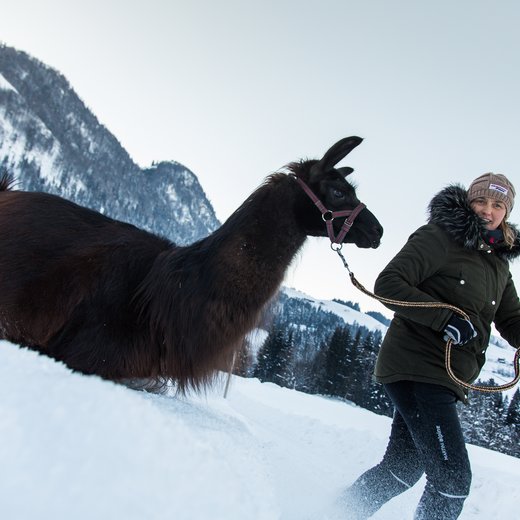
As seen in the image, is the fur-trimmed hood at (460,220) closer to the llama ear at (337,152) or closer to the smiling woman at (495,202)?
the smiling woman at (495,202)

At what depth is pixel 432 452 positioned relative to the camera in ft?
7.88

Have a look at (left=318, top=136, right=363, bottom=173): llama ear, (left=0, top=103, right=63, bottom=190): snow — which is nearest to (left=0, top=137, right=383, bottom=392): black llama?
(left=318, top=136, right=363, bottom=173): llama ear

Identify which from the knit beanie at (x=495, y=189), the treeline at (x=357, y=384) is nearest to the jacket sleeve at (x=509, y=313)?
the knit beanie at (x=495, y=189)

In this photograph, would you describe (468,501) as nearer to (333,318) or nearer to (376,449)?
(376,449)

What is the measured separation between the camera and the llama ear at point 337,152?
3418 mm

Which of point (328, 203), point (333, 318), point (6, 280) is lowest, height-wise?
point (333, 318)

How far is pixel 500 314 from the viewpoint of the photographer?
2.99 metres

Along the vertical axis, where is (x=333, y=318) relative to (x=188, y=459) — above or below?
below

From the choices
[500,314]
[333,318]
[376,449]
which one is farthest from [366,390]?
[333,318]

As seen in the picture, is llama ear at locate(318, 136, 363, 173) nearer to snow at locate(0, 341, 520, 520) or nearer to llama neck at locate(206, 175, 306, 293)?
llama neck at locate(206, 175, 306, 293)

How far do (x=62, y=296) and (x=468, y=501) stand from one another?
465 cm

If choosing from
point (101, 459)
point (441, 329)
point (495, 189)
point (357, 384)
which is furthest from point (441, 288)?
point (357, 384)

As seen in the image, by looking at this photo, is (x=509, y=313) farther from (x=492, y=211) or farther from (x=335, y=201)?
(x=335, y=201)

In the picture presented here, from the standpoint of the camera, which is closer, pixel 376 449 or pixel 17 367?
pixel 17 367
